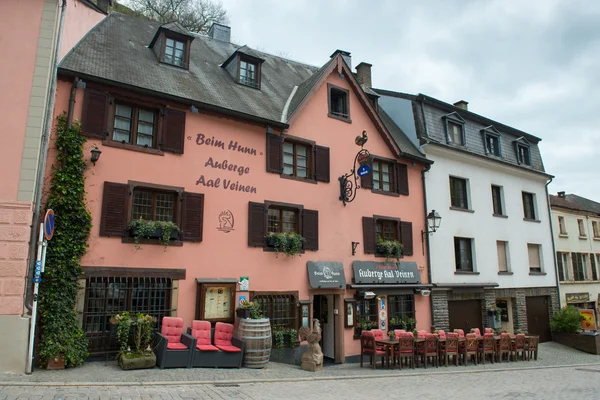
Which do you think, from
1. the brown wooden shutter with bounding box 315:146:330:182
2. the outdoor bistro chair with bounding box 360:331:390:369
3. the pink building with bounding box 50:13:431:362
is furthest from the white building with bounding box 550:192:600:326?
the brown wooden shutter with bounding box 315:146:330:182

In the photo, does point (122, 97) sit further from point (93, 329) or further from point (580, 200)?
point (580, 200)

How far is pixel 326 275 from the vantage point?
15.0 meters

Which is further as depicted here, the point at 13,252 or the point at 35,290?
the point at 13,252

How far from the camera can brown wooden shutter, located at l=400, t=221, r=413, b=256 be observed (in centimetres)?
1747

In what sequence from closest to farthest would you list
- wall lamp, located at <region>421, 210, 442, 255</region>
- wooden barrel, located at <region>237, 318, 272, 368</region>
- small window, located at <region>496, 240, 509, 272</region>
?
1. wooden barrel, located at <region>237, 318, 272, 368</region>
2. wall lamp, located at <region>421, 210, 442, 255</region>
3. small window, located at <region>496, 240, 509, 272</region>

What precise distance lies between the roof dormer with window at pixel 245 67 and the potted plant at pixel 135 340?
29.2 ft

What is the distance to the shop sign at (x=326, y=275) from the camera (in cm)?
1466

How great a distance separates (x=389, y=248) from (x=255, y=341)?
681 cm

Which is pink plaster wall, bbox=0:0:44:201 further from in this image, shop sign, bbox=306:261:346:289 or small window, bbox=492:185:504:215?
small window, bbox=492:185:504:215

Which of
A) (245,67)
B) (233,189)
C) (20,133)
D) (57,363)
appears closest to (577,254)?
(245,67)

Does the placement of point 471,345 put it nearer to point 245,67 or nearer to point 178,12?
point 245,67

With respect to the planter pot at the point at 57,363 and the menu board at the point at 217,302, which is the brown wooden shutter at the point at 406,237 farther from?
the planter pot at the point at 57,363

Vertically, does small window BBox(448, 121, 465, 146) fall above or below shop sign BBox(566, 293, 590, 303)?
above

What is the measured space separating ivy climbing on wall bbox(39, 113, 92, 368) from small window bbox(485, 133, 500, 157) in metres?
18.3
